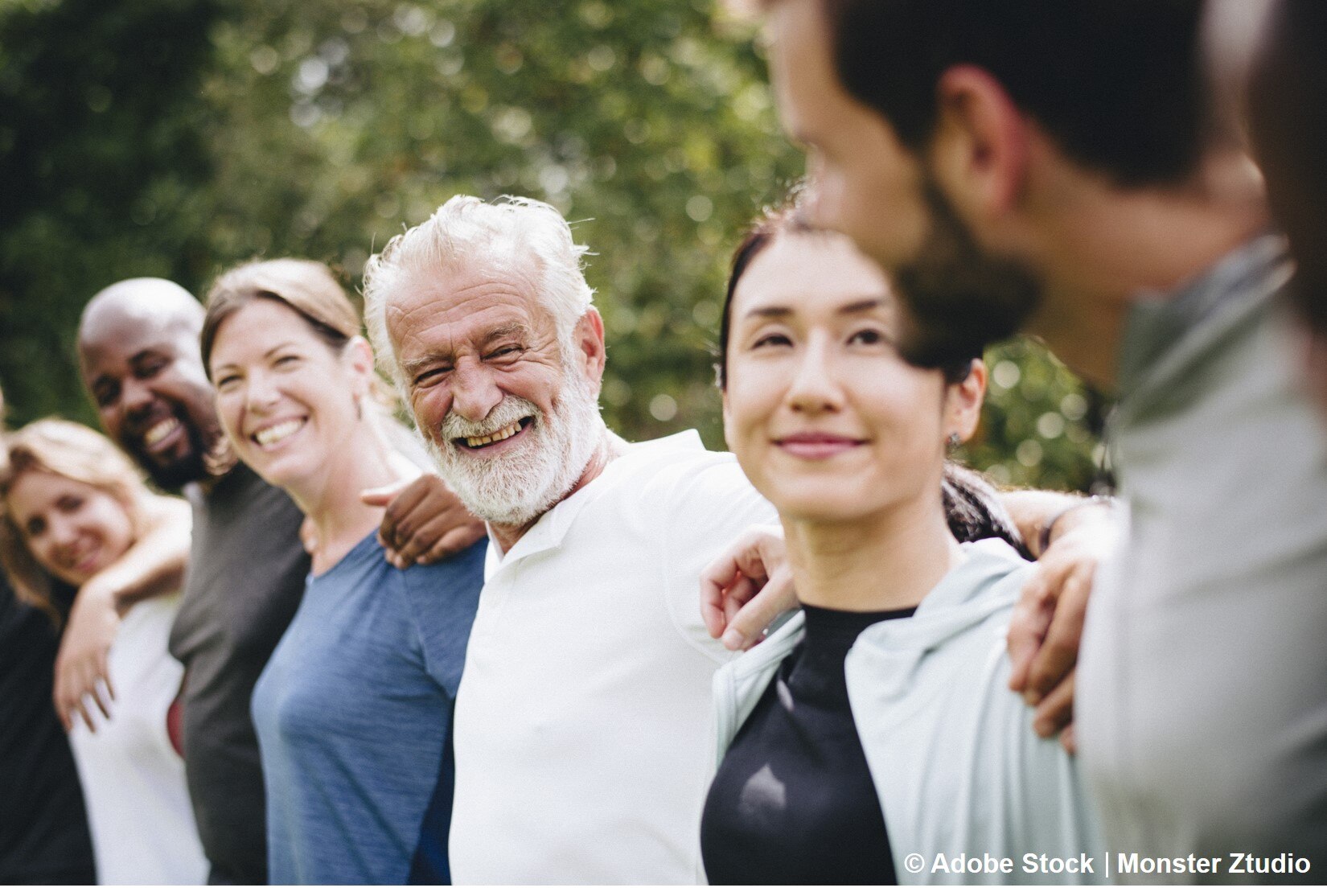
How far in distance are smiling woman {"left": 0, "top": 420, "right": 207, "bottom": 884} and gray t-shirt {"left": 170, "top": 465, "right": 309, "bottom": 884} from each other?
0.27 m

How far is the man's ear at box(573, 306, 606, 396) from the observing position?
256 centimetres

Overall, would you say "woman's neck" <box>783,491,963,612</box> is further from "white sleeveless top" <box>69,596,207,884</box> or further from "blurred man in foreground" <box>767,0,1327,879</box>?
"white sleeveless top" <box>69,596,207,884</box>

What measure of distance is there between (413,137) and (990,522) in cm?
737

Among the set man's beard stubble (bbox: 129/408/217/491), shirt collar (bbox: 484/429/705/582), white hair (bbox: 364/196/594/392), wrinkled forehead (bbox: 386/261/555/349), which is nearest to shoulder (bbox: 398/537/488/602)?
shirt collar (bbox: 484/429/705/582)

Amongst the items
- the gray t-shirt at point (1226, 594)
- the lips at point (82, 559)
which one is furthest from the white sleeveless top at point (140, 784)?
the gray t-shirt at point (1226, 594)

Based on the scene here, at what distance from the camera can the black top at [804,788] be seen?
1.49 meters

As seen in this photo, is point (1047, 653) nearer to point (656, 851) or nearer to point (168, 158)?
point (656, 851)

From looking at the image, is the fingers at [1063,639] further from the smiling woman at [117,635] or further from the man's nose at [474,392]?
the smiling woman at [117,635]

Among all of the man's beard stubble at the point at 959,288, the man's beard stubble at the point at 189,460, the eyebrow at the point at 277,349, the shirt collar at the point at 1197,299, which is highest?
the eyebrow at the point at 277,349

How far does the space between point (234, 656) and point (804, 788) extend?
2179mm

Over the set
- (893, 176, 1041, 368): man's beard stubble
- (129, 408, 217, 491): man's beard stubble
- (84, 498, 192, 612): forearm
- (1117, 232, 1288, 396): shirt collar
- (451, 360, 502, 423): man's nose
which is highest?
(129, 408, 217, 491): man's beard stubble

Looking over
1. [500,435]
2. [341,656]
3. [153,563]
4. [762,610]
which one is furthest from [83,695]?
[762,610]

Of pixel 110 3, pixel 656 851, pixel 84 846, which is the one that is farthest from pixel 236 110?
pixel 656 851

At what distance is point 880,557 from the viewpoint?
1623 millimetres
